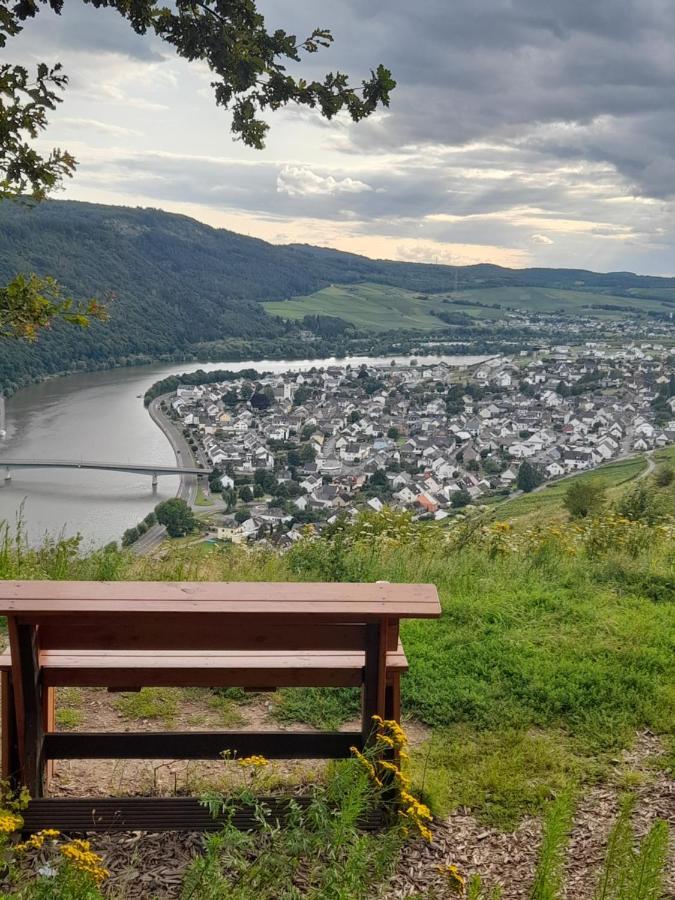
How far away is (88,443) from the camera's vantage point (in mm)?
37688

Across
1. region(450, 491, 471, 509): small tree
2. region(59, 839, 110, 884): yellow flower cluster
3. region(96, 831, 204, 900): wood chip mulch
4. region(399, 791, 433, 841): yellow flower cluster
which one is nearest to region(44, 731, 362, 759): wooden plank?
region(96, 831, 204, 900): wood chip mulch

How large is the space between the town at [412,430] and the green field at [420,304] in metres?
34.4

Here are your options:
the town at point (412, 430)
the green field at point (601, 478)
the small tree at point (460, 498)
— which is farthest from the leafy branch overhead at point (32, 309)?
the small tree at point (460, 498)

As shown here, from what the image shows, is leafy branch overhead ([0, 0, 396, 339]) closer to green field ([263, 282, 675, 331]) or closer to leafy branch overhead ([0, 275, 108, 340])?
leafy branch overhead ([0, 275, 108, 340])

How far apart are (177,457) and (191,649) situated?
36.9 meters

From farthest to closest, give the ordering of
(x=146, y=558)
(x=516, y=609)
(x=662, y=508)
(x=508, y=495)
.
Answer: (x=508, y=495) < (x=662, y=508) < (x=146, y=558) < (x=516, y=609)

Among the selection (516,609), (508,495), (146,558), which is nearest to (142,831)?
(516,609)

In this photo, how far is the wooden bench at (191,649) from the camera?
252 cm

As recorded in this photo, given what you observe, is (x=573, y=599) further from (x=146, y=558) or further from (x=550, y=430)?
(x=550, y=430)

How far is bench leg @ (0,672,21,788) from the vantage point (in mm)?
2672

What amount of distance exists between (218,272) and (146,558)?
4578 inches

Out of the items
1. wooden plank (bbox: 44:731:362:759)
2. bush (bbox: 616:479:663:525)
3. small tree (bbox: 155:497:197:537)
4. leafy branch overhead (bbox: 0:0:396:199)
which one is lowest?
small tree (bbox: 155:497:197:537)

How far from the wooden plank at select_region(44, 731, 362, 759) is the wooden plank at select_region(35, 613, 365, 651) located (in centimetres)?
35

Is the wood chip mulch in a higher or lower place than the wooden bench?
lower
